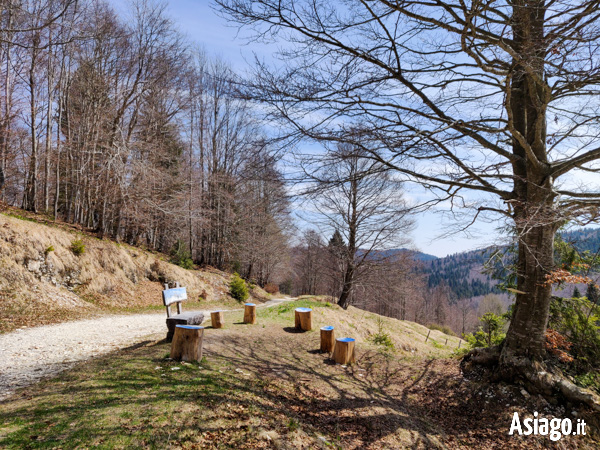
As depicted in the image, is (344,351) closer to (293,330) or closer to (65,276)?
(293,330)

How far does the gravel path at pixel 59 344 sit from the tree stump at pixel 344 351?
404cm

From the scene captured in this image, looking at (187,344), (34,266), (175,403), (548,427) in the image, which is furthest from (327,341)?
(34,266)

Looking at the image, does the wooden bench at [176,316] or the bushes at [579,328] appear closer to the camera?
the bushes at [579,328]

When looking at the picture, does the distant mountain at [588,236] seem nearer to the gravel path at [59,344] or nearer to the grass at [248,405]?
the grass at [248,405]

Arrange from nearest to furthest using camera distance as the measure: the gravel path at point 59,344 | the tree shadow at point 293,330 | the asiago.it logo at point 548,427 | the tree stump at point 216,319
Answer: the asiago.it logo at point 548,427 < the gravel path at point 59,344 < the tree stump at point 216,319 < the tree shadow at point 293,330

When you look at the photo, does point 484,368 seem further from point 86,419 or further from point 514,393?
point 86,419

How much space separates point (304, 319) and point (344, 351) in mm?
2283

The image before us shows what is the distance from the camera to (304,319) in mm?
8734

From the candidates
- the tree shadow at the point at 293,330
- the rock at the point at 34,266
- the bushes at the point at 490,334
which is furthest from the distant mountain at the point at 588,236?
the rock at the point at 34,266

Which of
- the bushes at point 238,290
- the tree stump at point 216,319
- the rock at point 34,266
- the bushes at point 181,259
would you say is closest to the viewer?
the tree stump at point 216,319

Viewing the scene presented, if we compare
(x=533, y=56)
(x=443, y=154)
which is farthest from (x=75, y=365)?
(x=533, y=56)

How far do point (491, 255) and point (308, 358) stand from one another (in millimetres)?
4203

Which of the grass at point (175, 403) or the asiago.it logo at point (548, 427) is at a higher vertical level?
the grass at point (175, 403)

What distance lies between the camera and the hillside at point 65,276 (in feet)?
29.0
